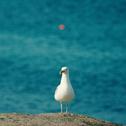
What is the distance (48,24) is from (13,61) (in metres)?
8.80

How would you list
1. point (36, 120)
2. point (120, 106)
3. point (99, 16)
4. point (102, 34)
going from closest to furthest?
point (36, 120)
point (120, 106)
point (102, 34)
point (99, 16)

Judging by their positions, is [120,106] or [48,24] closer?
[120,106]

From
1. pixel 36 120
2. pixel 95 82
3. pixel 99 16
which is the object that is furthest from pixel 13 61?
pixel 36 120

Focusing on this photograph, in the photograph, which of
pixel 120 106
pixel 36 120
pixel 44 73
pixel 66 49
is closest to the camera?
pixel 36 120

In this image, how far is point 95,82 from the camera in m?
35.2

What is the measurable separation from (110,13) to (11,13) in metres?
5.53

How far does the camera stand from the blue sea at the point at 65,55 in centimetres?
3231

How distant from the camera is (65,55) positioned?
1484 inches

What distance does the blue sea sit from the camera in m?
32.3

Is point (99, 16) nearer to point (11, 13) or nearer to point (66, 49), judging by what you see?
point (11, 13)

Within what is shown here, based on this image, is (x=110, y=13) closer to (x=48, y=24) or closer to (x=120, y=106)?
(x=48, y=24)

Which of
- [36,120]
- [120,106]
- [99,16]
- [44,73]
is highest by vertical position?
[99,16]

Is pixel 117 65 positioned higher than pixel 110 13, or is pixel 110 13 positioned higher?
pixel 110 13

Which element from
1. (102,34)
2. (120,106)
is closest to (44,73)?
(120,106)
